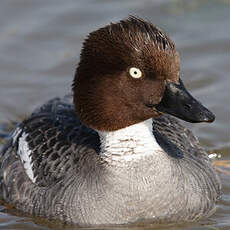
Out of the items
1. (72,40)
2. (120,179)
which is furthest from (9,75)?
(120,179)

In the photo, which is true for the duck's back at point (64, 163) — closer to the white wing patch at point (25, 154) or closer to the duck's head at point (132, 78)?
the white wing patch at point (25, 154)

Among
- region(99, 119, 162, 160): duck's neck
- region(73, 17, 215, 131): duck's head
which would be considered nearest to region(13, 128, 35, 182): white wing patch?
region(99, 119, 162, 160): duck's neck

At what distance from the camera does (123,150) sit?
7859 mm

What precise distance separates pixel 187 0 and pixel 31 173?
581cm

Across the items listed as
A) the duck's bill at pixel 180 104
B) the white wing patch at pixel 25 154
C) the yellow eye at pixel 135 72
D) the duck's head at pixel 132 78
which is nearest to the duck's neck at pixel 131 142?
the duck's head at pixel 132 78

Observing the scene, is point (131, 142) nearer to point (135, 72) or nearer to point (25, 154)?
point (135, 72)

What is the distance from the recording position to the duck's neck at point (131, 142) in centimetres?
780

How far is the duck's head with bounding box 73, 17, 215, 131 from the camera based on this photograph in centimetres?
738

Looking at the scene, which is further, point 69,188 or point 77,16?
point 77,16

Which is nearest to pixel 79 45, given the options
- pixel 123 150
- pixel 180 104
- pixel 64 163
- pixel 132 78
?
pixel 64 163

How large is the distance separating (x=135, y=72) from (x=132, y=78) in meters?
0.07

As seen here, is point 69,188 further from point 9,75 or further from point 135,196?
point 9,75

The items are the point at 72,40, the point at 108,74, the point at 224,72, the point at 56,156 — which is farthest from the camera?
the point at 72,40

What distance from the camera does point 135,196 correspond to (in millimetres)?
7754
